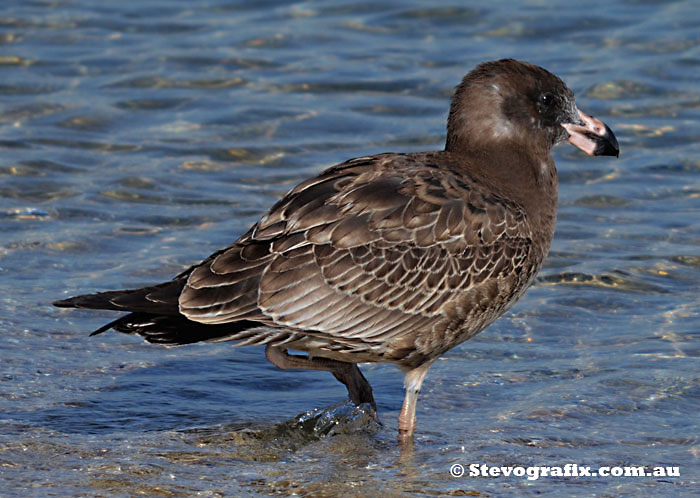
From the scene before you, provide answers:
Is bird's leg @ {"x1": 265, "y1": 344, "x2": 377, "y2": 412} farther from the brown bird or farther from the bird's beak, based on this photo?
the bird's beak

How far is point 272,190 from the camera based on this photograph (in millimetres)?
10336

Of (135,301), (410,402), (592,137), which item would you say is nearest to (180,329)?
(135,301)

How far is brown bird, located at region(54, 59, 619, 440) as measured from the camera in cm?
631

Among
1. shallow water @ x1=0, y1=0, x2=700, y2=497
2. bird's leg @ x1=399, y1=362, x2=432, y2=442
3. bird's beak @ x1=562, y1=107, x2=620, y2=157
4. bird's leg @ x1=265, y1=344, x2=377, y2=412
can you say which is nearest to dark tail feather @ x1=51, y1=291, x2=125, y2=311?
shallow water @ x1=0, y1=0, x2=700, y2=497

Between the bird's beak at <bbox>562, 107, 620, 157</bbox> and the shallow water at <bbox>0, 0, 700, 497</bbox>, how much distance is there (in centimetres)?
122

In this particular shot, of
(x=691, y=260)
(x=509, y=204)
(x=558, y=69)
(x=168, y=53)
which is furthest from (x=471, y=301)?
(x=168, y=53)

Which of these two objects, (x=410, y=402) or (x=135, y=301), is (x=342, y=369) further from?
(x=135, y=301)

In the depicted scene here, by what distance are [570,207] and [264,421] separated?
411cm

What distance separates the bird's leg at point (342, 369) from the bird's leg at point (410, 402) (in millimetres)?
262

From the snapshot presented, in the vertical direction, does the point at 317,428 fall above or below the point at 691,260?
below

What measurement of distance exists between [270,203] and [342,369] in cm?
341

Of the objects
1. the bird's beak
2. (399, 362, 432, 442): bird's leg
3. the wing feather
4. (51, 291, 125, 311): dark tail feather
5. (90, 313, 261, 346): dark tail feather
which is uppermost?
the bird's beak

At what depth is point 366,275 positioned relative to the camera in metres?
6.45

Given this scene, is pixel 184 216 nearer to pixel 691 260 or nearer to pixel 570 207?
pixel 570 207
